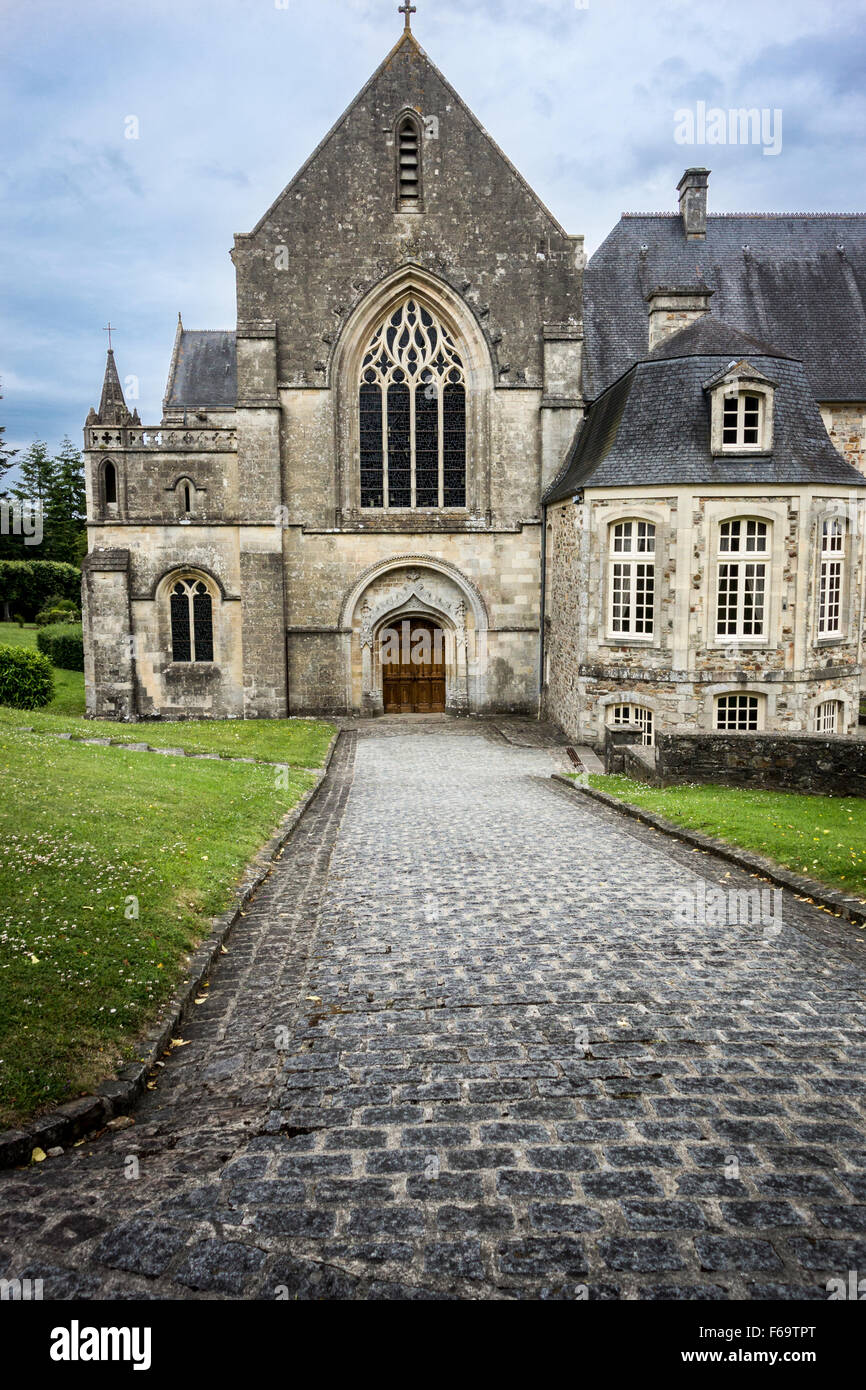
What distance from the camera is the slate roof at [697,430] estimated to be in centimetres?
2084

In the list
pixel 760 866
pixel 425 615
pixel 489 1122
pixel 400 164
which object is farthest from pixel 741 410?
pixel 489 1122

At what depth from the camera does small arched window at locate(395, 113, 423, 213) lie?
85.0 ft

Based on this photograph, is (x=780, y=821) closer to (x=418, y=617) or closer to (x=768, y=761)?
(x=768, y=761)

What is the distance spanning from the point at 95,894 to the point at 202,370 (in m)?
30.4

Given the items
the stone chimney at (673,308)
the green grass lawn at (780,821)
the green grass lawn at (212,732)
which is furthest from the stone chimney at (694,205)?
the green grass lawn at (780,821)

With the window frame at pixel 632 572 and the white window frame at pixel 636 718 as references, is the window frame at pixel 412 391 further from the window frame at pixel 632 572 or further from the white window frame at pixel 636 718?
the white window frame at pixel 636 718

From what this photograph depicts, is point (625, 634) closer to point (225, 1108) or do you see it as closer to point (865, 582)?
point (865, 582)

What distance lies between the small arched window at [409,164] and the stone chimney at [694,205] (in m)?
9.29

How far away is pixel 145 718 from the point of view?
27.1 metres

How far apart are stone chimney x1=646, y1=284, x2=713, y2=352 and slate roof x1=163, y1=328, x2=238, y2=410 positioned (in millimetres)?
15829

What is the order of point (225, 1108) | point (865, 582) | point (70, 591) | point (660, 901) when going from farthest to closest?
point (70, 591) < point (865, 582) < point (660, 901) < point (225, 1108)

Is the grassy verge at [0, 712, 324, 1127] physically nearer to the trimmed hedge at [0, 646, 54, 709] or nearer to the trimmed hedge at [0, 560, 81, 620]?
the trimmed hedge at [0, 646, 54, 709]
